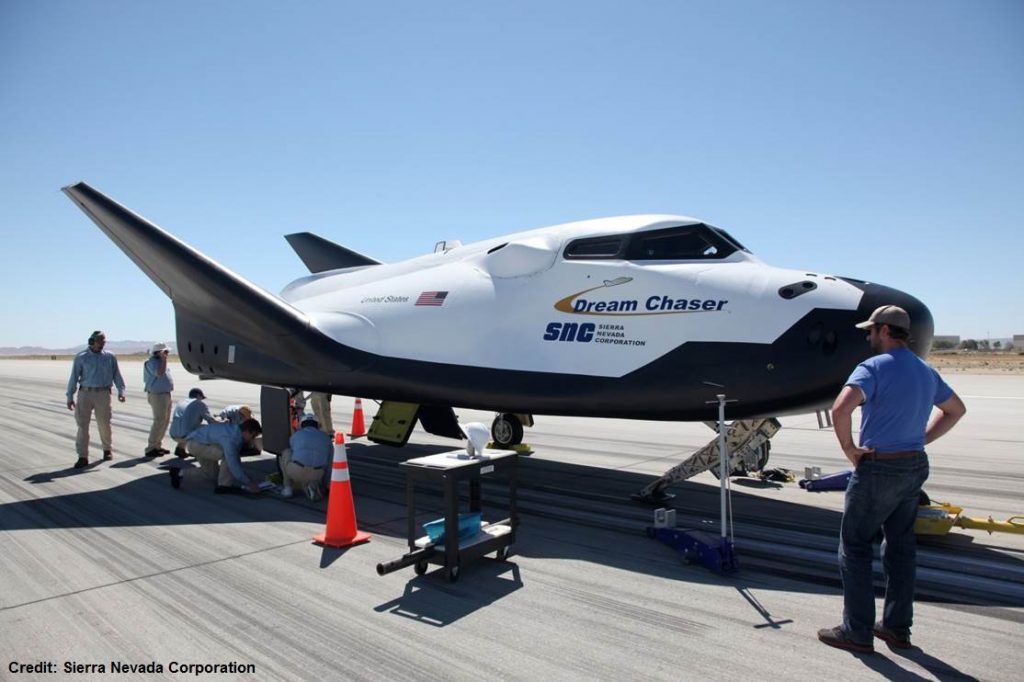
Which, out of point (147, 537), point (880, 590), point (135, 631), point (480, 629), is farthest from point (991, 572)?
point (147, 537)

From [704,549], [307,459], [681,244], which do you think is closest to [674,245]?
[681,244]

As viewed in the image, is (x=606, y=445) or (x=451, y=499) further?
(x=606, y=445)

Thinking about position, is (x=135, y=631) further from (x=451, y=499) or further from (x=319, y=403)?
(x=319, y=403)

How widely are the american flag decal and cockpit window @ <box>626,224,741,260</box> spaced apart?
2907 millimetres

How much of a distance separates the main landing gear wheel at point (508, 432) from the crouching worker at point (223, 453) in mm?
5305

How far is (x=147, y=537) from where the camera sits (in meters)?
6.96

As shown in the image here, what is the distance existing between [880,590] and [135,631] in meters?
5.86

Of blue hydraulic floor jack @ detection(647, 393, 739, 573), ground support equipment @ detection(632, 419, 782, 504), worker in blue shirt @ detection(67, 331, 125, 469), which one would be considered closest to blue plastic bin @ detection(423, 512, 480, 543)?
blue hydraulic floor jack @ detection(647, 393, 739, 573)

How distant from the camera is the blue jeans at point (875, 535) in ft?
13.8

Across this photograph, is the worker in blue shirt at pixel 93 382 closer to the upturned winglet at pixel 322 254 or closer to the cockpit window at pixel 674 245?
the upturned winglet at pixel 322 254

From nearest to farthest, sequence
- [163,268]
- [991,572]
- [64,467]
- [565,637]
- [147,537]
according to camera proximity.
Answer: [565,637] → [991,572] → [147,537] → [163,268] → [64,467]

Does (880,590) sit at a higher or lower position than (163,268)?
lower

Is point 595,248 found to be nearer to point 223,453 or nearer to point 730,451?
point 730,451

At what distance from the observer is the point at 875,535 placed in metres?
4.25
